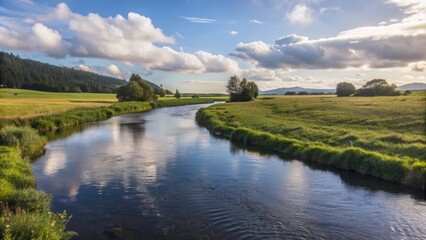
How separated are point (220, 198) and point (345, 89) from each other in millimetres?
108776

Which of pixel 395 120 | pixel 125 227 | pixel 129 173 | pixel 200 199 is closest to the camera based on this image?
pixel 125 227

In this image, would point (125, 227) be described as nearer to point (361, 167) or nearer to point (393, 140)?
point (361, 167)

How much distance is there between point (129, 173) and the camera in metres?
21.5

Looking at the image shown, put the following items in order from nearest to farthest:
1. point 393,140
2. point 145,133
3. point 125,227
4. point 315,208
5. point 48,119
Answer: point 125,227, point 315,208, point 393,140, point 145,133, point 48,119

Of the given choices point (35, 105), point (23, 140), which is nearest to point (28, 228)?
point (23, 140)

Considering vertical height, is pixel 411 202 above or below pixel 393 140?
below

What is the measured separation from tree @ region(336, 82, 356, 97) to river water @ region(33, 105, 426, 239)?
3794 inches

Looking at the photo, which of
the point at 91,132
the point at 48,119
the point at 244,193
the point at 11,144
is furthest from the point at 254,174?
the point at 48,119

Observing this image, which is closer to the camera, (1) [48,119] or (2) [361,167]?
(2) [361,167]

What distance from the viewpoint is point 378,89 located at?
321 feet

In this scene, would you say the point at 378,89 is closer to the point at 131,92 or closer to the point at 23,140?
the point at 131,92

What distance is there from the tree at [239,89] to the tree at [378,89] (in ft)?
111

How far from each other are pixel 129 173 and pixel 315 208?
11.3 metres

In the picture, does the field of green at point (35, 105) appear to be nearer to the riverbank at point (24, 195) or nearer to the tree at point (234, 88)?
the riverbank at point (24, 195)
